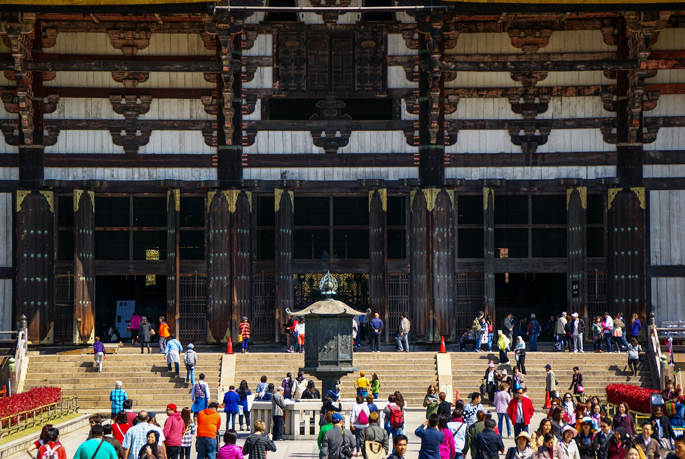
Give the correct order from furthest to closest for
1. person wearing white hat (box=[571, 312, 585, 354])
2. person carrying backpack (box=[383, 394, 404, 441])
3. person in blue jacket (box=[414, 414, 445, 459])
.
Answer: person wearing white hat (box=[571, 312, 585, 354]), person carrying backpack (box=[383, 394, 404, 441]), person in blue jacket (box=[414, 414, 445, 459])

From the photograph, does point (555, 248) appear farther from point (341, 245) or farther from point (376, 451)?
point (376, 451)

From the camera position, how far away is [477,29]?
3666 centimetres

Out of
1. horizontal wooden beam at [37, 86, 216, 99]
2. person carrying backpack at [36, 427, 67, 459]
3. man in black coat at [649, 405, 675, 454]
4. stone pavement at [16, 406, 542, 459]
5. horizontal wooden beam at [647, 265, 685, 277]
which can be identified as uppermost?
horizontal wooden beam at [37, 86, 216, 99]

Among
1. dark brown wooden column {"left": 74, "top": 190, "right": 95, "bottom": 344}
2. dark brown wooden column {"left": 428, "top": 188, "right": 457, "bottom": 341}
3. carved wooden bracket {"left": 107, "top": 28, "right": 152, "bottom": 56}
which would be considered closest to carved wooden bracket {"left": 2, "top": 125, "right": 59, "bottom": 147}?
dark brown wooden column {"left": 74, "top": 190, "right": 95, "bottom": 344}

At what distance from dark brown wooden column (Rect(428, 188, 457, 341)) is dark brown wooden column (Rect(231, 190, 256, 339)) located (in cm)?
671

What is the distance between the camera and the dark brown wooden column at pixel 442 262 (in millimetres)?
35562

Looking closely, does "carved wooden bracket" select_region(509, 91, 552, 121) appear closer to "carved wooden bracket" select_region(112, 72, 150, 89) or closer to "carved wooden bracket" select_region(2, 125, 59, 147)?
"carved wooden bracket" select_region(112, 72, 150, 89)

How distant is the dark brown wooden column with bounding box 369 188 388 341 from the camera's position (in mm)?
36031

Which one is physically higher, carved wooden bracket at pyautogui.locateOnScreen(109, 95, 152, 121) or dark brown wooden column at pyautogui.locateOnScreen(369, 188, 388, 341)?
carved wooden bracket at pyautogui.locateOnScreen(109, 95, 152, 121)

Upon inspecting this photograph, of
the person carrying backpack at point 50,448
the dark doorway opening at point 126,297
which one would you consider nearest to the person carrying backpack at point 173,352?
the dark doorway opening at point 126,297

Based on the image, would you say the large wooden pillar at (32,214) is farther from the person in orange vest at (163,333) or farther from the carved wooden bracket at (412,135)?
the carved wooden bracket at (412,135)

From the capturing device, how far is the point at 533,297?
1577 inches

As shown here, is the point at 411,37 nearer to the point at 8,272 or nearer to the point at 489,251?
the point at 489,251

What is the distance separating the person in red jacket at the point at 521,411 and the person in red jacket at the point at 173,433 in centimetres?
714
